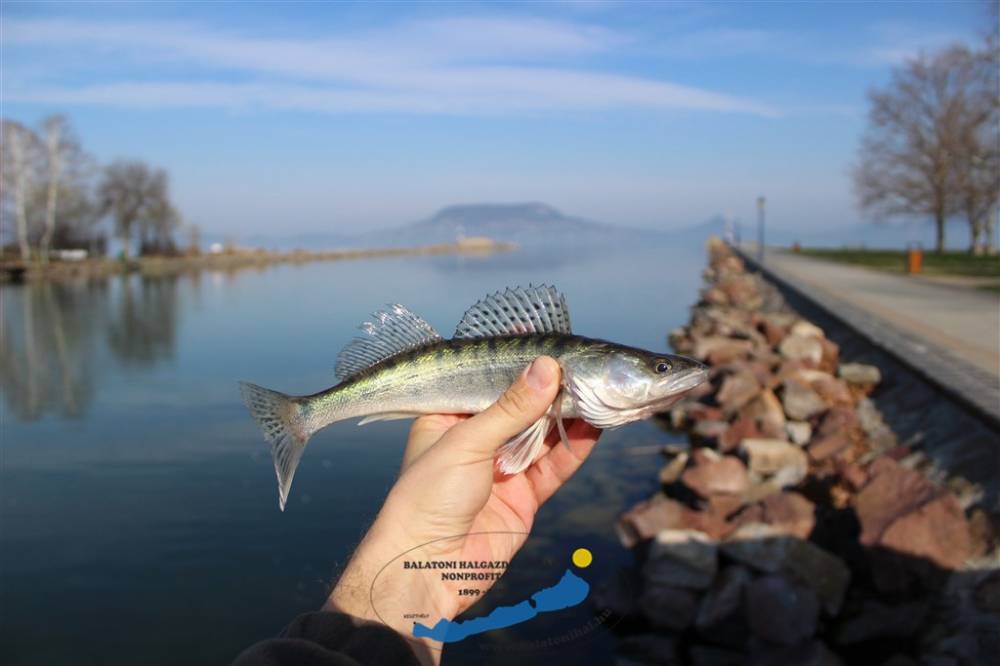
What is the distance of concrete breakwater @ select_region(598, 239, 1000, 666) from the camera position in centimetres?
679

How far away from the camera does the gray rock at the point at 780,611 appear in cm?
693

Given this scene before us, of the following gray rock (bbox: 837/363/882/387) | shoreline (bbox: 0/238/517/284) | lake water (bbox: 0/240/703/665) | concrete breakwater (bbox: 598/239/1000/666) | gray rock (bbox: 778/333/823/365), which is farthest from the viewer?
shoreline (bbox: 0/238/517/284)

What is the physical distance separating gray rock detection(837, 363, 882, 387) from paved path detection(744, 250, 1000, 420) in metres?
0.47

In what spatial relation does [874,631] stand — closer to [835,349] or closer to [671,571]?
[671,571]

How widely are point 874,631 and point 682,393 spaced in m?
5.40

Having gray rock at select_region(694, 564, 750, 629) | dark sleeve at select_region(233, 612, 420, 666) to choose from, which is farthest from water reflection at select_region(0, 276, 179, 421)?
dark sleeve at select_region(233, 612, 420, 666)

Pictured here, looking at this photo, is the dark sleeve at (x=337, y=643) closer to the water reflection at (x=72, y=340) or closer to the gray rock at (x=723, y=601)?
the gray rock at (x=723, y=601)

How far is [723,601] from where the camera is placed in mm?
7418

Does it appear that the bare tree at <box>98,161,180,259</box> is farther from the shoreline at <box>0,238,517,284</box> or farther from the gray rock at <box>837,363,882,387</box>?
the gray rock at <box>837,363,882,387</box>

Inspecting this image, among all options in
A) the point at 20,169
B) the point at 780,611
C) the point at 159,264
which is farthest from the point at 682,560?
the point at 159,264

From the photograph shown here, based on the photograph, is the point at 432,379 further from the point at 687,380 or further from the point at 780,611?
→ the point at 780,611

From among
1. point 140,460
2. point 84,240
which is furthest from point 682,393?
point 84,240

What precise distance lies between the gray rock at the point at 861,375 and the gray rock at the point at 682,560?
727 cm

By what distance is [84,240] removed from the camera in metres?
54.7
